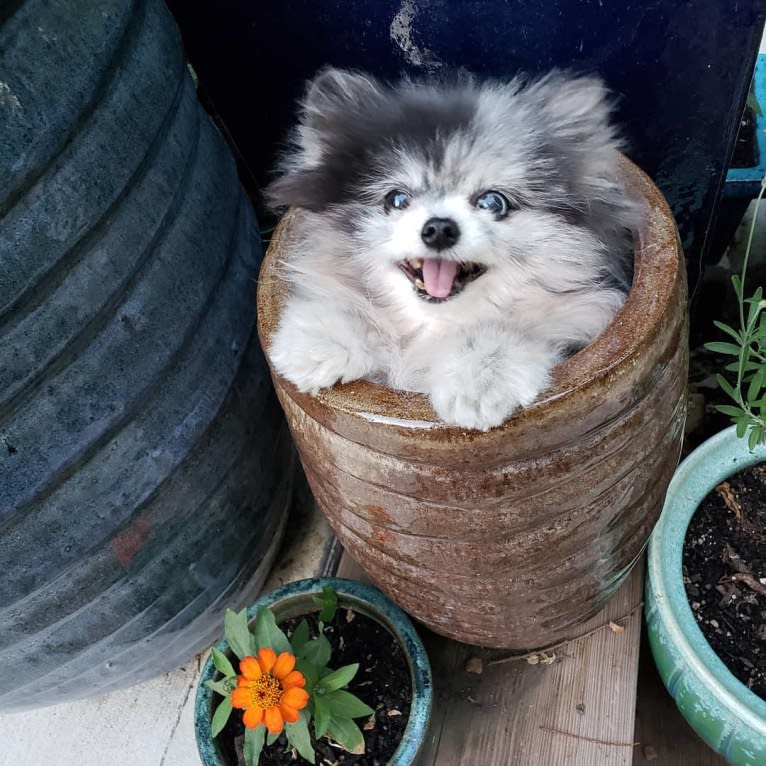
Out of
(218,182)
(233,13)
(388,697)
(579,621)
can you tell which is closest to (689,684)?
(579,621)

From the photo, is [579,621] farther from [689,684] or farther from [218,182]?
[218,182]

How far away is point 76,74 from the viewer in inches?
27.6

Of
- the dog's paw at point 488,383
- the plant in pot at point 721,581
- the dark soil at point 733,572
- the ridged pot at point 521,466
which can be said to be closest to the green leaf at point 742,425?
the plant in pot at point 721,581

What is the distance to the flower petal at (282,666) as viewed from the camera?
2.64 feet

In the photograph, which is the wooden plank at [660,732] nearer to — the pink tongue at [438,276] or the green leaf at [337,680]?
the green leaf at [337,680]

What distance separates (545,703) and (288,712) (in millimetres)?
462

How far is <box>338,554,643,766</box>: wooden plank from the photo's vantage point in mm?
1068

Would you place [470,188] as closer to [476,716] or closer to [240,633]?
[240,633]

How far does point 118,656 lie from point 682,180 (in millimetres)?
1057

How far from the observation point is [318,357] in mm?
746

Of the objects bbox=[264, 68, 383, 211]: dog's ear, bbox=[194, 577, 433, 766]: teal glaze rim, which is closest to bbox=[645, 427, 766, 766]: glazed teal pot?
bbox=[194, 577, 433, 766]: teal glaze rim

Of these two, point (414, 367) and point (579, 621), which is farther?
point (579, 621)

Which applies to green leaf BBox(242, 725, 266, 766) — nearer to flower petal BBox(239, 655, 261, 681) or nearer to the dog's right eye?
flower petal BBox(239, 655, 261, 681)

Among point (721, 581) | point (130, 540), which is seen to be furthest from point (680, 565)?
point (130, 540)
